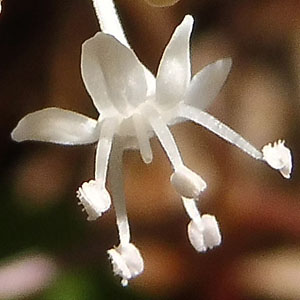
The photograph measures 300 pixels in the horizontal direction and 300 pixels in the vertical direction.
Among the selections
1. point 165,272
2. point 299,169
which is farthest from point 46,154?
point 299,169

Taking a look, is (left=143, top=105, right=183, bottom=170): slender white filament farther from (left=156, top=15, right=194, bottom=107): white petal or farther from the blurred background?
the blurred background

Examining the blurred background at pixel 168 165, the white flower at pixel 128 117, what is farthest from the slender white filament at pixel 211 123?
the blurred background at pixel 168 165

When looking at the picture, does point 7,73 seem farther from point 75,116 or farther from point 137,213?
point 75,116

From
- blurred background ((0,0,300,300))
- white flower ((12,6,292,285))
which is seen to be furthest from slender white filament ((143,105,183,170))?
blurred background ((0,0,300,300))

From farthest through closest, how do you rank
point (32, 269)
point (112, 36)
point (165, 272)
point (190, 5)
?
point (190, 5), point (165, 272), point (32, 269), point (112, 36)

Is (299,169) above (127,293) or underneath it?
above
